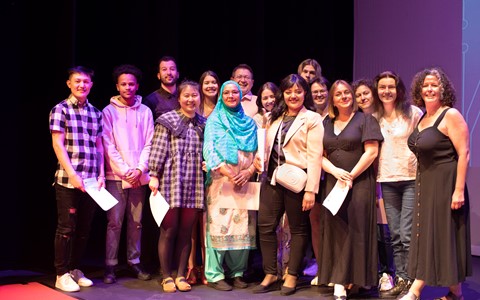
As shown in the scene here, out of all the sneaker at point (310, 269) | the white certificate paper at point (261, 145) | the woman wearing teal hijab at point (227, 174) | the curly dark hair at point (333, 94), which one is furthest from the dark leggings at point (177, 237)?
the curly dark hair at point (333, 94)

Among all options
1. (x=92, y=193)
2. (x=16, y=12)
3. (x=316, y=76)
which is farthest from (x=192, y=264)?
(x=16, y=12)

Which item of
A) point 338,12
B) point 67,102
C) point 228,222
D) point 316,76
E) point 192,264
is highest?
point 338,12

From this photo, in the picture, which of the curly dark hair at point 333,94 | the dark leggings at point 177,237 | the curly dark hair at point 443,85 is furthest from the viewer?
the dark leggings at point 177,237

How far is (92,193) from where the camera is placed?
3.99m

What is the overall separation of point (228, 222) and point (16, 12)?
2.46 m

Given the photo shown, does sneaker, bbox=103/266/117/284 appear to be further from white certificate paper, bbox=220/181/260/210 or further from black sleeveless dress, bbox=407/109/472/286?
black sleeveless dress, bbox=407/109/472/286

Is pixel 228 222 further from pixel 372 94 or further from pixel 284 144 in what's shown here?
pixel 372 94

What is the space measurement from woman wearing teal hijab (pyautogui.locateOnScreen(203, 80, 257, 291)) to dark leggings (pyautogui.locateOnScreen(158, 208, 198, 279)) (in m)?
0.14

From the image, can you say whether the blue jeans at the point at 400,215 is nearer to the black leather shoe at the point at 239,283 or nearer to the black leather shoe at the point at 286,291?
the black leather shoe at the point at 286,291

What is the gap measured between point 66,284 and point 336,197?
1977mm

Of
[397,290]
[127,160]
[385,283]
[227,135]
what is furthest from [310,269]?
[127,160]

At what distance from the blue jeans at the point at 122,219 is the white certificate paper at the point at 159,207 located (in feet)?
1.28

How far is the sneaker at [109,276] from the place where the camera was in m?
4.27

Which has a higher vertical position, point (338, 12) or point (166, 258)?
point (338, 12)
